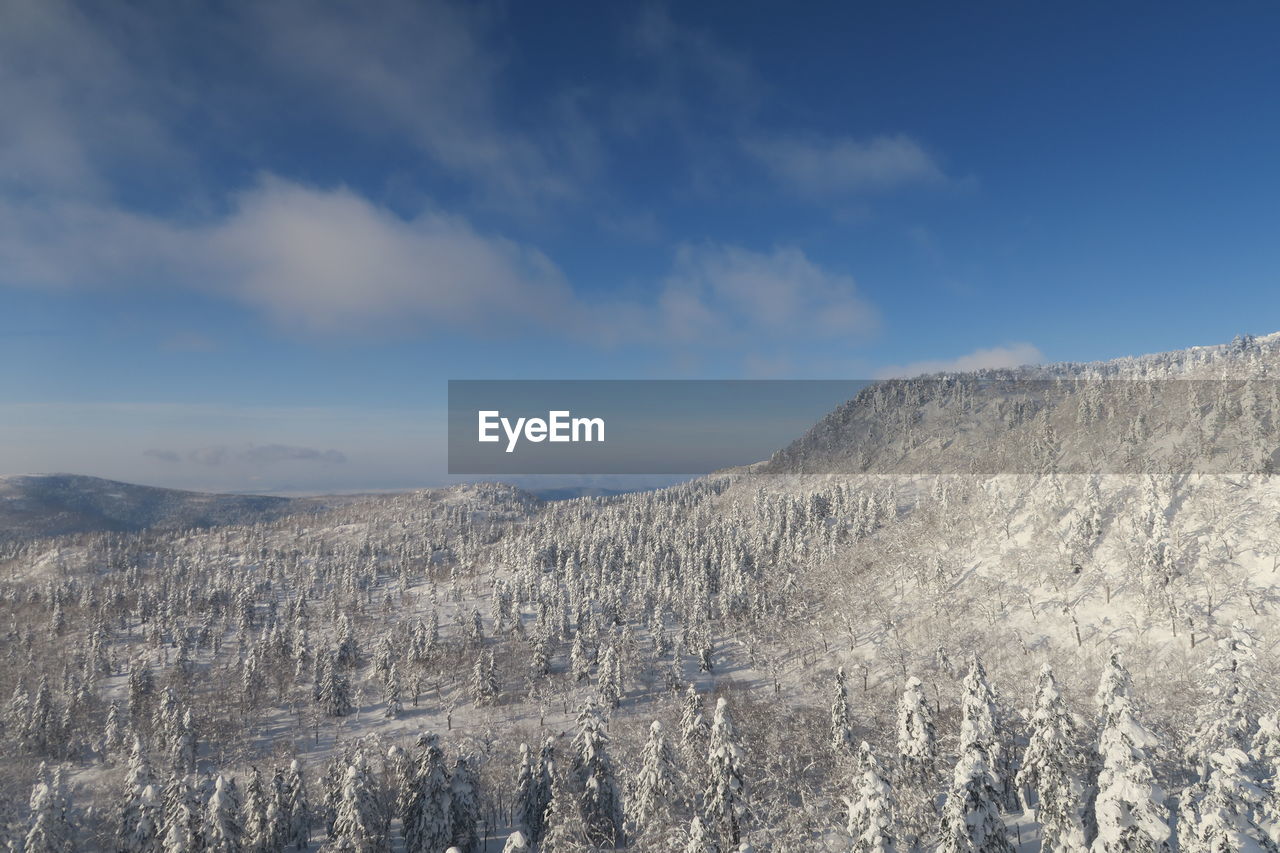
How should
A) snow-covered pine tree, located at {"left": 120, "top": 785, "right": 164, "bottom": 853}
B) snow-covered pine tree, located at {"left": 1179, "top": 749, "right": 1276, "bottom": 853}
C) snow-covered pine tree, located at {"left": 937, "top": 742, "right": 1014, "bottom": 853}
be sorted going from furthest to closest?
snow-covered pine tree, located at {"left": 120, "top": 785, "right": 164, "bottom": 853}
snow-covered pine tree, located at {"left": 937, "top": 742, "right": 1014, "bottom": 853}
snow-covered pine tree, located at {"left": 1179, "top": 749, "right": 1276, "bottom": 853}

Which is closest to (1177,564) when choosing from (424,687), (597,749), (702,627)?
(702,627)

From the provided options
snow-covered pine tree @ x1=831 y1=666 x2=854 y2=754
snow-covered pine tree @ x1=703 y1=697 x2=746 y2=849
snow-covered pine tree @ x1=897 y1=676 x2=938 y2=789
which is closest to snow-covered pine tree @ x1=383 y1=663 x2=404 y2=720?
snow-covered pine tree @ x1=831 y1=666 x2=854 y2=754

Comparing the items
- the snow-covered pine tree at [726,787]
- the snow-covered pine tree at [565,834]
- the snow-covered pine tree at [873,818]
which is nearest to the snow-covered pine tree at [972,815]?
the snow-covered pine tree at [873,818]

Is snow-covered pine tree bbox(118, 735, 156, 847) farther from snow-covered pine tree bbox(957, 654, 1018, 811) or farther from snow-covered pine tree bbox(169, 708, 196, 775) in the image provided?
snow-covered pine tree bbox(957, 654, 1018, 811)

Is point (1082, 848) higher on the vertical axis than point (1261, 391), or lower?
lower

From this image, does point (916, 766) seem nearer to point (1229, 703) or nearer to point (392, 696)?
point (1229, 703)

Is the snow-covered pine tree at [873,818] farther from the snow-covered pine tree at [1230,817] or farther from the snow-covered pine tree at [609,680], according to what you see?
the snow-covered pine tree at [609,680]

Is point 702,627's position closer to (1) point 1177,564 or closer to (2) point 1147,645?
(2) point 1147,645
